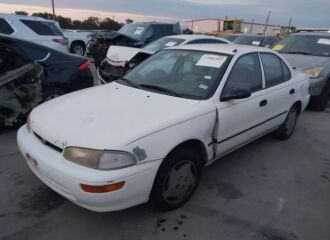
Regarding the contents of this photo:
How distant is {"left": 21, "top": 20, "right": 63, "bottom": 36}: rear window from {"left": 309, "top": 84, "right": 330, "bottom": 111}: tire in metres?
7.61

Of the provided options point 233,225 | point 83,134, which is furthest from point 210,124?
point 83,134

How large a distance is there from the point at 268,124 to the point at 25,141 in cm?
292

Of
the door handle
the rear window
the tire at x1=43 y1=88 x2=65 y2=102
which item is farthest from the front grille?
the rear window

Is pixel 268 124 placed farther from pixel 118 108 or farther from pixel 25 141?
pixel 25 141

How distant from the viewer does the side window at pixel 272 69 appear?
163 inches

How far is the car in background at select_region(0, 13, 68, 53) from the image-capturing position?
8859 millimetres

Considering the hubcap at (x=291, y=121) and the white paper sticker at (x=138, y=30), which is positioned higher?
the white paper sticker at (x=138, y=30)

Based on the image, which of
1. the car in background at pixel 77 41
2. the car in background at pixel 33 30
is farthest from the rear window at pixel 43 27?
the car in background at pixel 77 41

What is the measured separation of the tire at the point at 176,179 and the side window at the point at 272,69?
1.66 m

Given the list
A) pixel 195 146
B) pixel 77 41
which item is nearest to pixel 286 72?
pixel 195 146

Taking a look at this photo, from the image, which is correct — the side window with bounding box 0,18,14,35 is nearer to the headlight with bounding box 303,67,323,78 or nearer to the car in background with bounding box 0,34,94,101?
the car in background with bounding box 0,34,94,101

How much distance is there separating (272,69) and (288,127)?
1115 millimetres

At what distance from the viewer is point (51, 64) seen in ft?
17.2

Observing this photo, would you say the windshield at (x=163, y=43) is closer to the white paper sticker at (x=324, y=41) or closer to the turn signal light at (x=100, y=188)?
the white paper sticker at (x=324, y=41)
